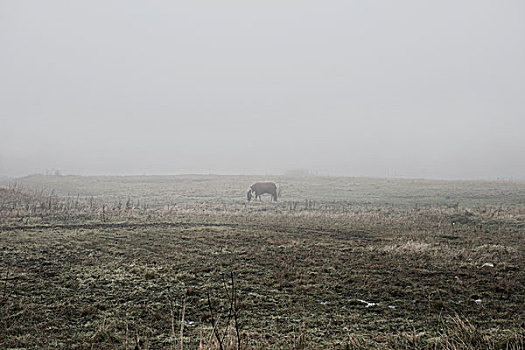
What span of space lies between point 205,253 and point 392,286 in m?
6.42

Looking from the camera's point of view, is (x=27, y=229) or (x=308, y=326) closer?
(x=308, y=326)

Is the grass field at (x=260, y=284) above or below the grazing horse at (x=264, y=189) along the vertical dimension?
below

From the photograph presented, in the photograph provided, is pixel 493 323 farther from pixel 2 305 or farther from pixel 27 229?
pixel 27 229

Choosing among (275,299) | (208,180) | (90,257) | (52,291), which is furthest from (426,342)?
(208,180)

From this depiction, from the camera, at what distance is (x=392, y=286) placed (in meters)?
8.91

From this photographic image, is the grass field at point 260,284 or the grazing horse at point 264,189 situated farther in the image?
the grazing horse at point 264,189

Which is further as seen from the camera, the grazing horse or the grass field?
the grazing horse

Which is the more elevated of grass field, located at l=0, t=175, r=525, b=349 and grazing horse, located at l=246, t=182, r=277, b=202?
grazing horse, located at l=246, t=182, r=277, b=202

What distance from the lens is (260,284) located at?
920cm

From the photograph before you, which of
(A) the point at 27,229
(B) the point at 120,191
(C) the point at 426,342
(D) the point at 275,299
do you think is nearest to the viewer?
(C) the point at 426,342

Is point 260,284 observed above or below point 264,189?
below

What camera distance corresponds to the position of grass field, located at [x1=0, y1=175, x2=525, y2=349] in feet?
19.8

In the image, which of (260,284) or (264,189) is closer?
(260,284)

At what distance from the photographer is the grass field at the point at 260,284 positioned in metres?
6.04
